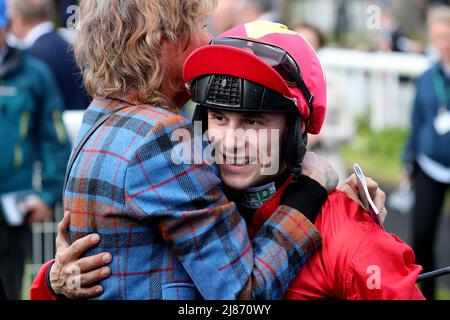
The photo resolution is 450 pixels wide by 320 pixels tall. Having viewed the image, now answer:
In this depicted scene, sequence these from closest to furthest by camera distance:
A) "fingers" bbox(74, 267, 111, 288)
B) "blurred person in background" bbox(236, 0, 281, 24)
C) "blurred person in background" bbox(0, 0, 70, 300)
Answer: "fingers" bbox(74, 267, 111, 288)
"blurred person in background" bbox(0, 0, 70, 300)
"blurred person in background" bbox(236, 0, 281, 24)

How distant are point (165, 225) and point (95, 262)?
0.27 metres

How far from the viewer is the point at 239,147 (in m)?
2.77

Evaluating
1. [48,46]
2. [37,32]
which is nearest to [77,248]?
[48,46]

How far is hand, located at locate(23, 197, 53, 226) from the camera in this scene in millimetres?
5742

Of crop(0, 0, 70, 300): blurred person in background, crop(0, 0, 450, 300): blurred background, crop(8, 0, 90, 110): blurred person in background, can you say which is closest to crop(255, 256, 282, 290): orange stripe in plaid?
crop(0, 0, 450, 300): blurred background

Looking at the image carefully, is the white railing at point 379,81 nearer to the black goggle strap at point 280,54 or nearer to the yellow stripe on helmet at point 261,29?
the yellow stripe on helmet at point 261,29

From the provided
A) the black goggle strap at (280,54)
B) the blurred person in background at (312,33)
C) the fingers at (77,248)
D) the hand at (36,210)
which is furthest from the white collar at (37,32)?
the black goggle strap at (280,54)

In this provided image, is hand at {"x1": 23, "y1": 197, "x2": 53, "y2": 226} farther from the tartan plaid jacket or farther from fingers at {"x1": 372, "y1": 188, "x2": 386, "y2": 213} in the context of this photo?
fingers at {"x1": 372, "y1": 188, "x2": 386, "y2": 213}

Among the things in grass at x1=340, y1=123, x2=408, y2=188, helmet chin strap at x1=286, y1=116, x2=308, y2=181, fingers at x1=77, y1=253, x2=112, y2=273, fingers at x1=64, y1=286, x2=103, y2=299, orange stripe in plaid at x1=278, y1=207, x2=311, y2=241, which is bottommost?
grass at x1=340, y1=123, x2=408, y2=188

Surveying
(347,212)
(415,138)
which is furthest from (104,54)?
(415,138)

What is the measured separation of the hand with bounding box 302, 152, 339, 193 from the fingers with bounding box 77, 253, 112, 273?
712 mm

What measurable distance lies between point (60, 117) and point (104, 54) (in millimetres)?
3137

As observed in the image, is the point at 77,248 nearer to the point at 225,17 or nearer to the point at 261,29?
the point at 261,29

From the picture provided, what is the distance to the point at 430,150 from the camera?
6977mm
